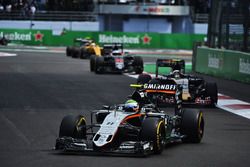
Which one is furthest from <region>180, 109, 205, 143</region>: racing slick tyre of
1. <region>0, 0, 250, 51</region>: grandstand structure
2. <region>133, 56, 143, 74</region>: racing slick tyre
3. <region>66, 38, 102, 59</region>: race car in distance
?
<region>0, 0, 250, 51</region>: grandstand structure

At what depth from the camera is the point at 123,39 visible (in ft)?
203

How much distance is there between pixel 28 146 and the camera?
12.4 metres

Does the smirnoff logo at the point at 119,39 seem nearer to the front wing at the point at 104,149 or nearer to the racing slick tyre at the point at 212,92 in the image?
the racing slick tyre at the point at 212,92

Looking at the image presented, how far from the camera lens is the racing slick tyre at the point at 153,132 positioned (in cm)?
1152

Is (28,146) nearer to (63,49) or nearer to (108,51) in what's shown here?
(108,51)

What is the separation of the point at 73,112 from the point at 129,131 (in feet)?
20.8

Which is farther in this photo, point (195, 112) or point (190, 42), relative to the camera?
point (190, 42)

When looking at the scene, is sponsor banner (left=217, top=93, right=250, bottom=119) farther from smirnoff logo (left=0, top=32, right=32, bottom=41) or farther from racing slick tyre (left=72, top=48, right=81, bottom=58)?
smirnoff logo (left=0, top=32, right=32, bottom=41)

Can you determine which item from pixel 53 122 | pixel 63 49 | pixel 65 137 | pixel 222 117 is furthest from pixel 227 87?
pixel 63 49

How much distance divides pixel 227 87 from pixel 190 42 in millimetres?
34908

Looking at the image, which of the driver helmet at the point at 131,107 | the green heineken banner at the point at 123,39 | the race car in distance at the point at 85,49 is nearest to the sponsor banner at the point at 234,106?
the driver helmet at the point at 131,107

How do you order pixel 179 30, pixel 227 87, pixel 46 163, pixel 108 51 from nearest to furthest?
pixel 46 163, pixel 227 87, pixel 108 51, pixel 179 30

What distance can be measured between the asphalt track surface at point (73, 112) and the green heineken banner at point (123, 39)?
98.5ft

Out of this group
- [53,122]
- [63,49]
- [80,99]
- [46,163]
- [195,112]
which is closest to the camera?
[46,163]
